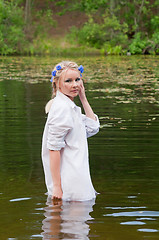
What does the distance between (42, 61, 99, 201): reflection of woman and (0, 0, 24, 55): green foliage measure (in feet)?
146

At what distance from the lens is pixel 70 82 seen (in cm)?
512

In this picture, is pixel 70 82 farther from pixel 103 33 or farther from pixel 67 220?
pixel 103 33

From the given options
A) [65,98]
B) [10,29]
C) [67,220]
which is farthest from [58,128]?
[10,29]

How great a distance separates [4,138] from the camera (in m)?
9.61

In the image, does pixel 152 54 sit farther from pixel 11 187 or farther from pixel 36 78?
pixel 11 187

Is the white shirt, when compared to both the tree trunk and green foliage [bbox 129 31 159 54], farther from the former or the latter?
the tree trunk

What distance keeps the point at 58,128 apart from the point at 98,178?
1858mm

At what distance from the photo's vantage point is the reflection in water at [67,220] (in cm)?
463

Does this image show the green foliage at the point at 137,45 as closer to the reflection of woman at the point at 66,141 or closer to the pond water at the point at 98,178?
the pond water at the point at 98,178

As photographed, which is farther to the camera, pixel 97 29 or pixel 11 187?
pixel 97 29

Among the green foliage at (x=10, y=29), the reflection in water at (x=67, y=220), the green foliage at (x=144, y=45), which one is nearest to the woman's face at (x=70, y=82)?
the reflection in water at (x=67, y=220)

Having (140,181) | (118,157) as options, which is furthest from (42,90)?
(140,181)

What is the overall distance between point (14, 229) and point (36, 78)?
1926cm

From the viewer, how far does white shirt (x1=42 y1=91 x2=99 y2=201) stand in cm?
500
